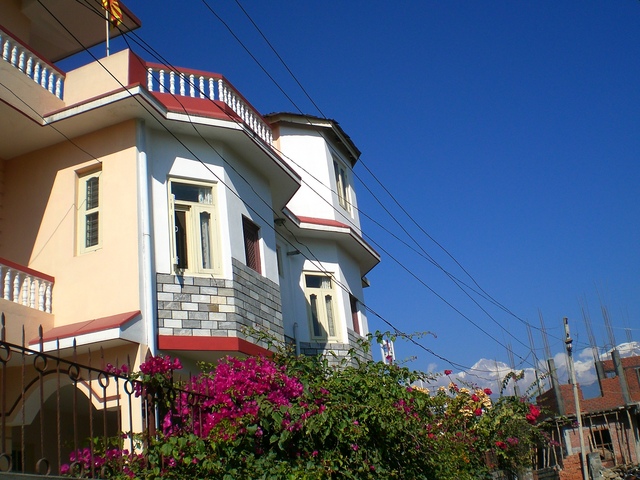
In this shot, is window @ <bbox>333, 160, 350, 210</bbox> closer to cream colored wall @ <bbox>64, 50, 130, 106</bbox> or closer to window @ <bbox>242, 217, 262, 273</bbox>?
window @ <bbox>242, 217, 262, 273</bbox>

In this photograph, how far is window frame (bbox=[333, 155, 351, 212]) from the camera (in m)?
18.3

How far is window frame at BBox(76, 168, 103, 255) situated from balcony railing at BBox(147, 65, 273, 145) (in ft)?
5.52

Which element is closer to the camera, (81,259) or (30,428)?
(81,259)

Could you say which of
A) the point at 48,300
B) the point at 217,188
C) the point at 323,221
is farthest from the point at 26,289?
the point at 323,221

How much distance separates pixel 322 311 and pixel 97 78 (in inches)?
278

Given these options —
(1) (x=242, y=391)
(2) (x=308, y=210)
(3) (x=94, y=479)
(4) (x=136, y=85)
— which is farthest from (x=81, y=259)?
(2) (x=308, y=210)

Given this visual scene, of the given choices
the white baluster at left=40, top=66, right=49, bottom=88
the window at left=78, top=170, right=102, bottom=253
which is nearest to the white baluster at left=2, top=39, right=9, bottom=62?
the white baluster at left=40, top=66, right=49, bottom=88

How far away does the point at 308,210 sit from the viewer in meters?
17.2

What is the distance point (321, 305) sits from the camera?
16.1 meters

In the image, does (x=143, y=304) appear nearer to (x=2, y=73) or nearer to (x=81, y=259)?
(x=81, y=259)

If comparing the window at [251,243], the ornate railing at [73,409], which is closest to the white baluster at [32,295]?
the ornate railing at [73,409]

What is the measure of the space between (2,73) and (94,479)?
7.36 meters

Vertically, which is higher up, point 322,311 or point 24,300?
point 322,311

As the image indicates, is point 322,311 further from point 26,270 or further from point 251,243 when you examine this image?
point 26,270
